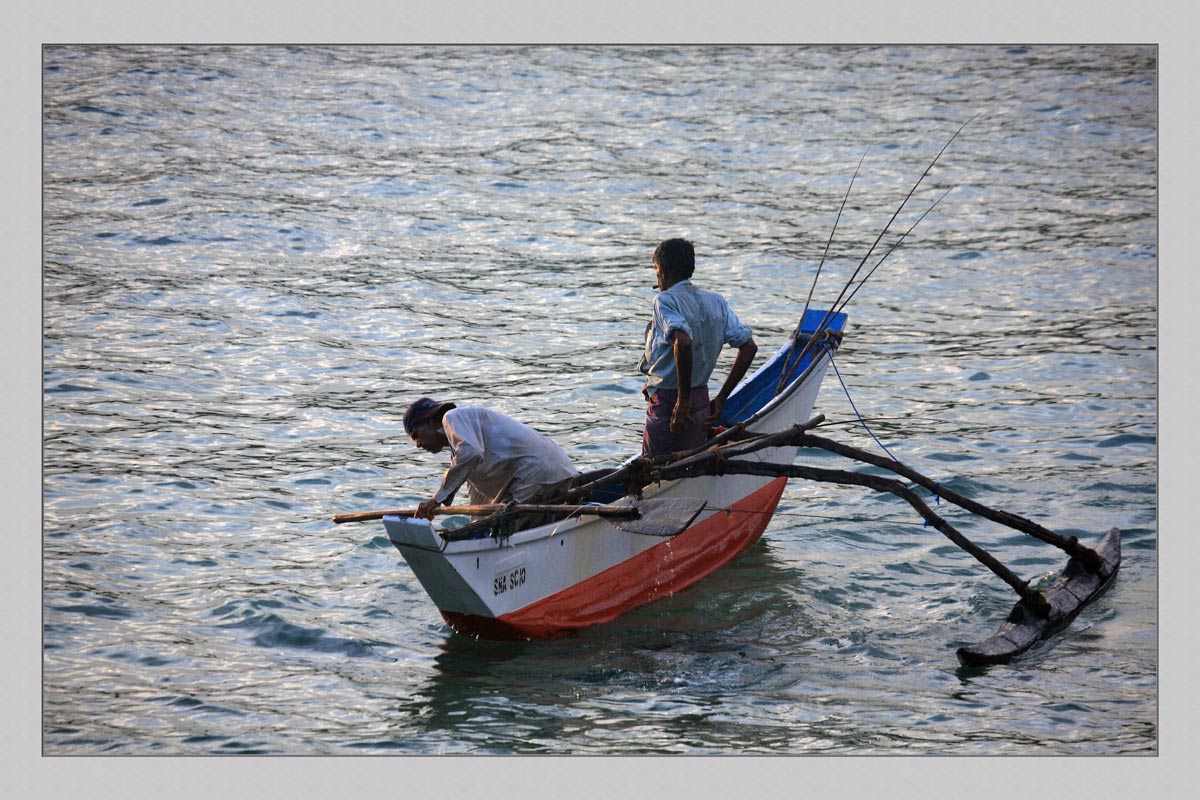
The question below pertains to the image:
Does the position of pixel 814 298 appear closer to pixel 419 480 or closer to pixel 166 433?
pixel 419 480

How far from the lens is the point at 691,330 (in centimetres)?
820

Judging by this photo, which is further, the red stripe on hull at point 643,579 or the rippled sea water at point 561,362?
the red stripe on hull at point 643,579

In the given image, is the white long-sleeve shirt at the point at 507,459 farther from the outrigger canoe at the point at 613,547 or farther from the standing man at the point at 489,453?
the outrigger canoe at the point at 613,547

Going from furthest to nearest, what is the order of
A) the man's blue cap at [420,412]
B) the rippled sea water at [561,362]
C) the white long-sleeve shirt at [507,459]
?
1. the white long-sleeve shirt at [507,459]
2. the man's blue cap at [420,412]
3. the rippled sea water at [561,362]

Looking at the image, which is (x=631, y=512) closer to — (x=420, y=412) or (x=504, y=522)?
(x=504, y=522)

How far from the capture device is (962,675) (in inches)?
290

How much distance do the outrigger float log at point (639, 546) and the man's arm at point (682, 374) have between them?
0.80 feet

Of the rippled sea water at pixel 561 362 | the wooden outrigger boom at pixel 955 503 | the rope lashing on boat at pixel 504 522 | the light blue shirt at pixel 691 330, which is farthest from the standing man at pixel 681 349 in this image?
the rope lashing on boat at pixel 504 522

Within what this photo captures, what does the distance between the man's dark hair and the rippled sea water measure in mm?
2108

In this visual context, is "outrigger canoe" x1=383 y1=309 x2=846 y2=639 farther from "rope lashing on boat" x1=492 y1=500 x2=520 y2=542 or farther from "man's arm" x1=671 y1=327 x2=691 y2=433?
"man's arm" x1=671 y1=327 x2=691 y2=433

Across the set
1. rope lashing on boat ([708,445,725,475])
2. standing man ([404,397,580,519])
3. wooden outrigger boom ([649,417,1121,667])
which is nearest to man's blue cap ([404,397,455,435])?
standing man ([404,397,580,519])

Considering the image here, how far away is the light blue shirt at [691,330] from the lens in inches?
320

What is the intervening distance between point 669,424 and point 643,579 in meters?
0.99

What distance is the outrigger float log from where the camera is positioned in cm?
730
